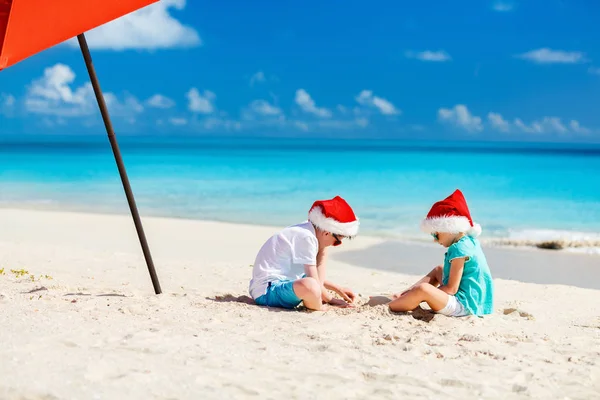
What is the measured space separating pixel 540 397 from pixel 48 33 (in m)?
3.24

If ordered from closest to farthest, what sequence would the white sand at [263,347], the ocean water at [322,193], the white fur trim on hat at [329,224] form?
1. the white sand at [263,347]
2. the white fur trim on hat at [329,224]
3. the ocean water at [322,193]

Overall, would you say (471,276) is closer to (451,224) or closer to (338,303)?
(451,224)

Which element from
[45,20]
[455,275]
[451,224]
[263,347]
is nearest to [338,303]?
[455,275]

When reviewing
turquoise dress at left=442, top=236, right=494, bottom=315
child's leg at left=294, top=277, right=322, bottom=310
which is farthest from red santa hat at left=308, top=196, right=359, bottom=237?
turquoise dress at left=442, top=236, right=494, bottom=315

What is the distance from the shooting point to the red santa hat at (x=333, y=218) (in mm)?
4613

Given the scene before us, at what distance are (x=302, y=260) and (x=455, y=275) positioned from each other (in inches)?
39.5

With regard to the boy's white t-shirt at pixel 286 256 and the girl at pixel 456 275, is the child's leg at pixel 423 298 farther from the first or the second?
the boy's white t-shirt at pixel 286 256

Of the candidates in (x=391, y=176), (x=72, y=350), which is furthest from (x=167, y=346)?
(x=391, y=176)

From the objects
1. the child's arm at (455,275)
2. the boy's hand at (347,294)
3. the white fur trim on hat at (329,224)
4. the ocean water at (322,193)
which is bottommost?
the boy's hand at (347,294)

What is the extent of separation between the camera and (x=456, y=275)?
4551mm

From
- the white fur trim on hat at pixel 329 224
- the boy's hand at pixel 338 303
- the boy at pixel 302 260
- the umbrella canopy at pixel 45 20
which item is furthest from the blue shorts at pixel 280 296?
the umbrella canopy at pixel 45 20

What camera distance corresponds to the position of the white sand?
301cm

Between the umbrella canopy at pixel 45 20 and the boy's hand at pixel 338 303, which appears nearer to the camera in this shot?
the umbrella canopy at pixel 45 20

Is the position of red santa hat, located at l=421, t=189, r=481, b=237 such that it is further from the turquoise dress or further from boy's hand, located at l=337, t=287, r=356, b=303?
boy's hand, located at l=337, t=287, r=356, b=303
